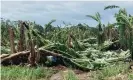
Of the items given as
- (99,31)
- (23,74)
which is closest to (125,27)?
(99,31)

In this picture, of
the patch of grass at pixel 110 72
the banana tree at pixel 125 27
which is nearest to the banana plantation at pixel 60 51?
the banana tree at pixel 125 27

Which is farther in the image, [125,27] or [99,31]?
[99,31]

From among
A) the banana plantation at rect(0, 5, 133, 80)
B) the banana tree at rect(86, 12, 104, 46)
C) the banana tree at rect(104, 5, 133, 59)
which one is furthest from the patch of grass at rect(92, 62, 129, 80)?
the banana tree at rect(86, 12, 104, 46)

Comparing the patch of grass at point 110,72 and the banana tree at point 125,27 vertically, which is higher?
the banana tree at point 125,27

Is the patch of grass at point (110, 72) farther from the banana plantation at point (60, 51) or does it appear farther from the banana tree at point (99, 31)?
the banana tree at point (99, 31)

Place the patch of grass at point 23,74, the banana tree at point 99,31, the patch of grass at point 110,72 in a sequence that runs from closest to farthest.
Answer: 1. the patch of grass at point 110,72
2. the patch of grass at point 23,74
3. the banana tree at point 99,31

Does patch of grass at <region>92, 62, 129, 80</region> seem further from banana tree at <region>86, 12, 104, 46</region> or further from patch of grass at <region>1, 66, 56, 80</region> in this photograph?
banana tree at <region>86, 12, 104, 46</region>

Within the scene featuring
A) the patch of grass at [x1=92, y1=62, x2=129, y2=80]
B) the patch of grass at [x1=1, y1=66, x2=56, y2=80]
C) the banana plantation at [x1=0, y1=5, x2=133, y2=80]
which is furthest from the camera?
the banana plantation at [x1=0, y1=5, x2=133, y2=80]

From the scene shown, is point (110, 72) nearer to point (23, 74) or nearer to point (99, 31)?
point (23, 74)

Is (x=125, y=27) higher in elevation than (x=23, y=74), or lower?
higher

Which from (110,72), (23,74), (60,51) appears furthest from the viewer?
(60,51)

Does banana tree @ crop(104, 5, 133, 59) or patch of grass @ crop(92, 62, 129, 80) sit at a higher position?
banana tree @ crop(104, 5, 133, 59)

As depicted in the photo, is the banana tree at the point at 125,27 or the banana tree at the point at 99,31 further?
the banana tree at the point at 99,31

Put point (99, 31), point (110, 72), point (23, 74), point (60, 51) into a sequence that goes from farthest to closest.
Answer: point (99, 31)
point (60, 51)
point (23, 74)
point (110, 72)
